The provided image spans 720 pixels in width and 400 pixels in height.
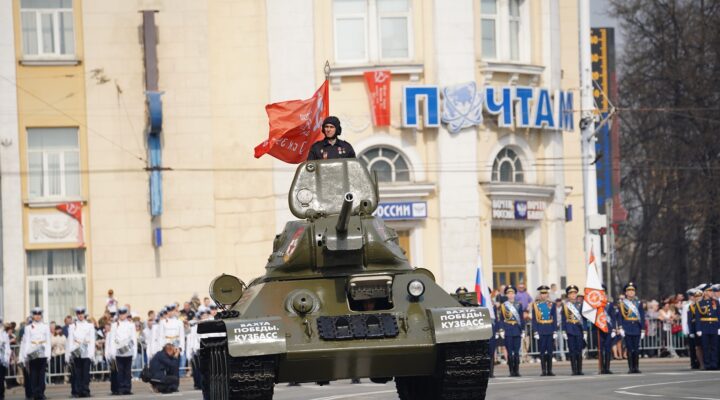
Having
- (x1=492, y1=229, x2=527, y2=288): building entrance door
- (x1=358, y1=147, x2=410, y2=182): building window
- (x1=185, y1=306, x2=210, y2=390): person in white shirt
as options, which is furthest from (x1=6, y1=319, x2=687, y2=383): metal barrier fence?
(x1=358, y1=147, x2=410, y2=182): building window

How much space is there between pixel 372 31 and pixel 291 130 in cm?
1544

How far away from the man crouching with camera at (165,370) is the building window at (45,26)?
13917 millimetres

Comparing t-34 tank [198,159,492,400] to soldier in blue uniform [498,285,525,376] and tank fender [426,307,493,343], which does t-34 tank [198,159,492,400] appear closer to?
tank fender [426,307,493,343]

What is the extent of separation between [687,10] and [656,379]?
28.9 metres

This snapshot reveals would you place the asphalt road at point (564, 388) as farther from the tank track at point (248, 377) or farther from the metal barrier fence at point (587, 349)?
the tank track at point (248, 377)

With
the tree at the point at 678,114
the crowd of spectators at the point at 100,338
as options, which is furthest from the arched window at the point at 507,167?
the crowd of spectators at the point at 100,338

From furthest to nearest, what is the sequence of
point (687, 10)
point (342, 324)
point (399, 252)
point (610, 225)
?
point (687, 10) < point (610, 225) < point (399, 252) < point (342, 324)

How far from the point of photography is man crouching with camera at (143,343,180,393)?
108ft

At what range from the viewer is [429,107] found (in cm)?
4506

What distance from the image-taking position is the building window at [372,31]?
45.4 meters

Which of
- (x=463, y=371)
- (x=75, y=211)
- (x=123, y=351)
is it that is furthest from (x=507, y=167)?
(x=463, y=371)

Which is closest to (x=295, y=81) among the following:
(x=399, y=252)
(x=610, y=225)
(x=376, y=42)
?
(x=376, y=42)

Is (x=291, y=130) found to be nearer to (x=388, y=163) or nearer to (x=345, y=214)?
(x=345, y=214)

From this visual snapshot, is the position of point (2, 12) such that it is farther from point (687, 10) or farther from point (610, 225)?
point (687, 10)
